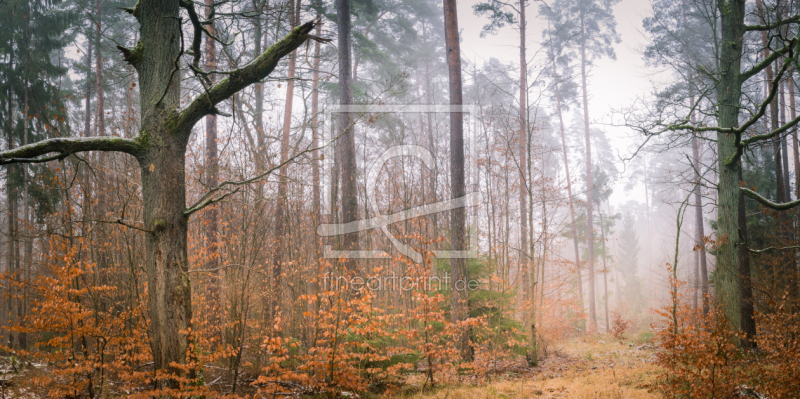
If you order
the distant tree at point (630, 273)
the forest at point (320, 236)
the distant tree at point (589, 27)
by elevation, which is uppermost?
the distant tree at point (589, 27)

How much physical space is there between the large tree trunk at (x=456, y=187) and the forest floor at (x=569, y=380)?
1.40m

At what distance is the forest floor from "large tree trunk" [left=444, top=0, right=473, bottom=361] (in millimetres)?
1405

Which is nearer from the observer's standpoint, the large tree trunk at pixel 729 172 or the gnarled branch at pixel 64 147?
the gnarled branch at pixel 64 147

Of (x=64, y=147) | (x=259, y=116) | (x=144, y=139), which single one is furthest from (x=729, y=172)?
(x=259, y=116)

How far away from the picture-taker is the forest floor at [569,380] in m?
6.32

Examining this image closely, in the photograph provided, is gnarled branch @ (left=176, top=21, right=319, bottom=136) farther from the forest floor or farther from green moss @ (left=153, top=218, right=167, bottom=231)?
the forest floor

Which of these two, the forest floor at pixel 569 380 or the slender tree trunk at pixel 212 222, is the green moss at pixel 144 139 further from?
the forest floor at pixel 569 380

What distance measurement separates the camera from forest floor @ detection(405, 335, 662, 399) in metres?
6.32

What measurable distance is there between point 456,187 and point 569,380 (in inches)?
185

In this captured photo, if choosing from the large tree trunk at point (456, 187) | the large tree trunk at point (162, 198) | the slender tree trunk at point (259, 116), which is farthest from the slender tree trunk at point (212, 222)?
the large tree trunk at point (456, 187)

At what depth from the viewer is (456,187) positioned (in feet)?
28.3

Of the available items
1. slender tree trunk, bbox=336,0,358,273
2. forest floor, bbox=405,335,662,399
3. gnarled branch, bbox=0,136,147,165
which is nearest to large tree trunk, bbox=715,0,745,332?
forest floor, bbox=405,335,662,399

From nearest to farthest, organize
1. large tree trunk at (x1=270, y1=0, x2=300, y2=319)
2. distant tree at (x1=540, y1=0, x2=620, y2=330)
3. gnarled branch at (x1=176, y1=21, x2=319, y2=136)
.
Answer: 1. gnarled branch at (x1=176, y1=21, x2=319, y2=136)
2. large tree trunk at (x1=270, y1=0, x2=300, y2=319)
3. distant tree at (x1=540, y1=0, x2=620, y2=330)

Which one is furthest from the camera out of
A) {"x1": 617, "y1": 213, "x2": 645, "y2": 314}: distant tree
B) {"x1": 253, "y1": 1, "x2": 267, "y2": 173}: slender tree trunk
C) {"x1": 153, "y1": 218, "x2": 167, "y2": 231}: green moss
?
{"x1": 617, "y1": 213, "x2": 645, "y2": 314}: distant tree
